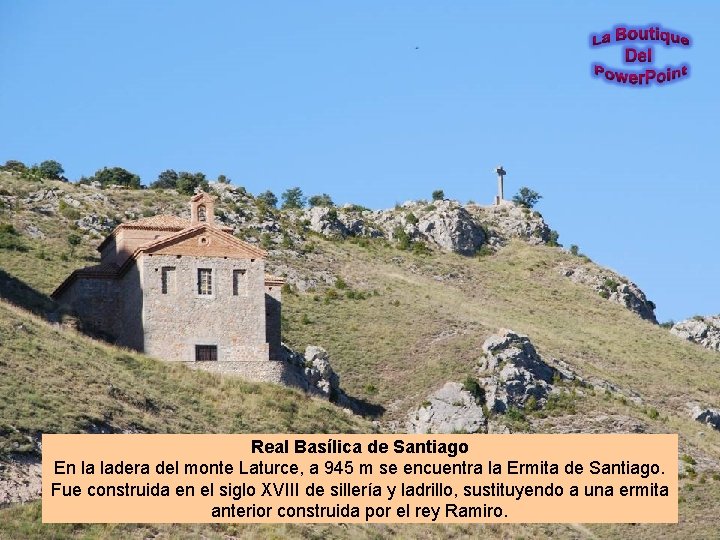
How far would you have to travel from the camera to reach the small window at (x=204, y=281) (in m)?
76.9

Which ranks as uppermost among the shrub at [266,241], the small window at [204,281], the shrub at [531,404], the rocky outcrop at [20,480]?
the shrub at [266,241]

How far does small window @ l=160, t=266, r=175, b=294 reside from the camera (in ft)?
251

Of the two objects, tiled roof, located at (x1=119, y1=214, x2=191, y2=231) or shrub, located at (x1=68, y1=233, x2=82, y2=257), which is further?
shrub, located at (x1=68, y1=233, x2=82, y2=257)

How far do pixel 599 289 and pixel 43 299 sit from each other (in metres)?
60.7

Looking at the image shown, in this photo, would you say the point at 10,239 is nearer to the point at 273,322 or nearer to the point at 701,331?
the point at 273,322

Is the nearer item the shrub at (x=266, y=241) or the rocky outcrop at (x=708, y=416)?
the rocky outcrop at (x=708, y=416)

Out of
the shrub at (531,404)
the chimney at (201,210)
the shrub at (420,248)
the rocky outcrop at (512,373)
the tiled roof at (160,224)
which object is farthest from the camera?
the shrub at (420,248)

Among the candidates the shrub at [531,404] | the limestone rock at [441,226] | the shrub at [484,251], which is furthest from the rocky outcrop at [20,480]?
the shrub at [484,251]

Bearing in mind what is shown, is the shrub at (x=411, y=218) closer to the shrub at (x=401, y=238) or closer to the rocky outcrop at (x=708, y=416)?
the shrub at (x=401, y=238)

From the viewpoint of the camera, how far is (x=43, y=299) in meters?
86.4

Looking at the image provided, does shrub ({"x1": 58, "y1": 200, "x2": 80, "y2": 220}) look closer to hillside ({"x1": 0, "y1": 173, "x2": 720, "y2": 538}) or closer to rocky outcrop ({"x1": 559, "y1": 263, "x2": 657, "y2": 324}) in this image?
hillside ({"x1": 0, "y1": 173, "x2": 720, "y2": 538})

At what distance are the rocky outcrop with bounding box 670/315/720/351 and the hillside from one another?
4441 millimetres

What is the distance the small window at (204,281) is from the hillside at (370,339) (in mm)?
5400

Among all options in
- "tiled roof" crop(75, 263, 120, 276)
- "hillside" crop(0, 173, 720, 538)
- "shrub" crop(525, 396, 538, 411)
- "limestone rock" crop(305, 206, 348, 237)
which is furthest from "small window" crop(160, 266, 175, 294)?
"limestone rock" crop(305, 206, 348, 237)
